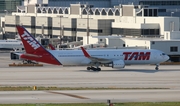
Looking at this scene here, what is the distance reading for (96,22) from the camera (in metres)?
139

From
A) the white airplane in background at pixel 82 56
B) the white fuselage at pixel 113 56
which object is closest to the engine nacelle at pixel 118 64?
the white airplane in background at pixel 82 56

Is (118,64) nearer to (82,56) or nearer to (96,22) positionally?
(82,56)

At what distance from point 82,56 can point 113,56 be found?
4.13 m

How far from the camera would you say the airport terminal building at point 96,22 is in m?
125

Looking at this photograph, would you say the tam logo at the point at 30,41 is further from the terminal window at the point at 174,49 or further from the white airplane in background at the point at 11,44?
the white airplane in background at the point at 11,44

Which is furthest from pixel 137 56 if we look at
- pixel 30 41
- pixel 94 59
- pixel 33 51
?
pixel 30 41

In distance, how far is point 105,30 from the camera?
140 m

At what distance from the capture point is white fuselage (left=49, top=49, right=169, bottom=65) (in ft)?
282

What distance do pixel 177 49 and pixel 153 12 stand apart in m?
35.5

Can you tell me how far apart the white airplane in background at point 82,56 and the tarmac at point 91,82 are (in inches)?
44.9

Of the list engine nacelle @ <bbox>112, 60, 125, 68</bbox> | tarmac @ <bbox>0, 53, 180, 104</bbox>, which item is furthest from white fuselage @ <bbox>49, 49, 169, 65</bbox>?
tarmac @ <bbox>0, 53, 180, 104</bbox>

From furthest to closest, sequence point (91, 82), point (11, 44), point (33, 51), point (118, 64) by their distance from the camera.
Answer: point (11, 44) < point (33, 51) < point (118, 64) < point (91, 82)

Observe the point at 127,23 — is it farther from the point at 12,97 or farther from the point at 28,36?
the point at 12,97

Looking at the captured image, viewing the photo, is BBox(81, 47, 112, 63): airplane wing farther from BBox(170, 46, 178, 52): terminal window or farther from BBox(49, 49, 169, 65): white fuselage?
BBox(170, 46, 178, 52): terminal window
